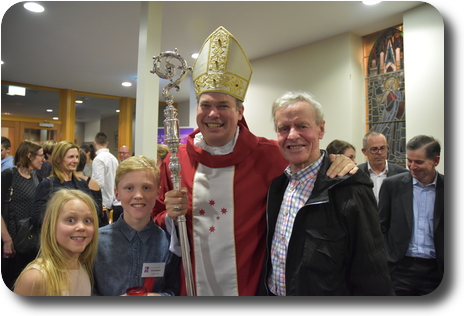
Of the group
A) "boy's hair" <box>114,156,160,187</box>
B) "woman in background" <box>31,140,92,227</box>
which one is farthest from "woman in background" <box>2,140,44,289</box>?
"boy's hair" <box>114,156,160,187</box>

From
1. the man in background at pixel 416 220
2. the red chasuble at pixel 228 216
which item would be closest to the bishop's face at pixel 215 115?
the red chasuble at pixel 228 216

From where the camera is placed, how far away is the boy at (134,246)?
144 centimetres

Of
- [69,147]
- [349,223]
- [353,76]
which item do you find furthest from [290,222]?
[353,76]

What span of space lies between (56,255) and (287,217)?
969mm

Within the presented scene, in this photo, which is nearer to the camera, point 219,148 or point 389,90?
point 219,148

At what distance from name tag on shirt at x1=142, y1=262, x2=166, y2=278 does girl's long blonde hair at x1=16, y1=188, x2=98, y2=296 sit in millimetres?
224

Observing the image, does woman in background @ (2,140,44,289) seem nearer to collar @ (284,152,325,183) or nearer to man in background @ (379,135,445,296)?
collar @ (284,152,325,183)

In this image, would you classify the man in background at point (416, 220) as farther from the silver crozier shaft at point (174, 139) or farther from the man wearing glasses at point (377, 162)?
the silver crozier shaft at point (174, 139)

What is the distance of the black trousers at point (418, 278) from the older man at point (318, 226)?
1.11 ft

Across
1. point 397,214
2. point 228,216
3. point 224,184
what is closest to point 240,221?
point 228,216

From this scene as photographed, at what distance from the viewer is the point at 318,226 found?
1298 mm

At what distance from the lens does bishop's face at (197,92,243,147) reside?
1.53 m

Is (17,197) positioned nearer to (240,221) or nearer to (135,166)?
(135,166)

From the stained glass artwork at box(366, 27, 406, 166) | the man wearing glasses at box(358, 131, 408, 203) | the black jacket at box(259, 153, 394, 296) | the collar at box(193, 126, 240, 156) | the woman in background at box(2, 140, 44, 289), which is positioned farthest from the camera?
the stained glass artwork at box(366, 27, 406, 166)
